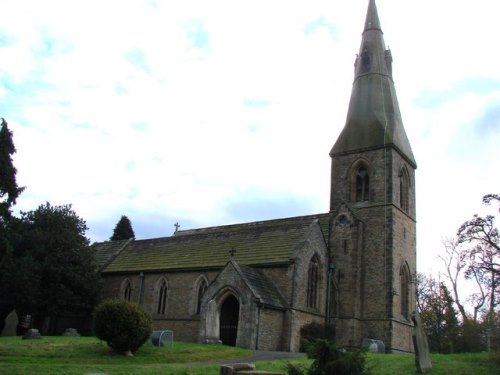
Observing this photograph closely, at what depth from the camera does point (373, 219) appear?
34156mm

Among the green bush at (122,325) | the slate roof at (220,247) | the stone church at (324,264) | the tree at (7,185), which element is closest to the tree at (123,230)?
the slate roof at (220,247)

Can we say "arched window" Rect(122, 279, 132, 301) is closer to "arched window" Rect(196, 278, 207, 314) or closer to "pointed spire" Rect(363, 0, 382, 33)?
"arched window" Rect(196, 278, 207, 314)

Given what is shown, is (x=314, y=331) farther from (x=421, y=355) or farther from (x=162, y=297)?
(x=421, y=355)

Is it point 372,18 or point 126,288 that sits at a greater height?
point 372,18

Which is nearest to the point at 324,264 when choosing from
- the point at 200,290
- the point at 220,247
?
the point at 220,247

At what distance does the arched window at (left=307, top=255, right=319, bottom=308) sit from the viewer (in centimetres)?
3144

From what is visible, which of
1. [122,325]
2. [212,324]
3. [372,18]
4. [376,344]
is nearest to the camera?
[122,325]

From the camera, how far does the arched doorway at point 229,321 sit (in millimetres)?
29250

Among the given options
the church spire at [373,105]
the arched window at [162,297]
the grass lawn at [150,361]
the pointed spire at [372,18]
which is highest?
the pointed spire at [372,18]

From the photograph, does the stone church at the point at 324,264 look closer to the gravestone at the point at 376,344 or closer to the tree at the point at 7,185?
the gravestone at the point at 376,344

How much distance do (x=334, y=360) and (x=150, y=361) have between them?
9.29 meters

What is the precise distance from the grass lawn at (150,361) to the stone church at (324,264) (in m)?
5.47

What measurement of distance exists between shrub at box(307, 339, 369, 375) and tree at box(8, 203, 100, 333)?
25209mm

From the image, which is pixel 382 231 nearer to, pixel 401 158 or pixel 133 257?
pixel 401 158
